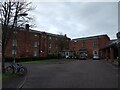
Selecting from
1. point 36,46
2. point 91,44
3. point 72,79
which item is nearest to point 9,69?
point 72,79

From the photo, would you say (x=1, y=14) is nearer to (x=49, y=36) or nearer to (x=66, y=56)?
(x=66, y=56)

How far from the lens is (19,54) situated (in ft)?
197

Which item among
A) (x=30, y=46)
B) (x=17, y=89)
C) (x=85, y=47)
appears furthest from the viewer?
(x=85, y=47)

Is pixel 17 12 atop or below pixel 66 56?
atop

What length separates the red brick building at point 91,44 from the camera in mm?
79625

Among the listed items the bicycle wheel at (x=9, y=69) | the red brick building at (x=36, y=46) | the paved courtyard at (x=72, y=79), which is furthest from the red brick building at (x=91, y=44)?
the bicycle wheel at (x=9, y=69)

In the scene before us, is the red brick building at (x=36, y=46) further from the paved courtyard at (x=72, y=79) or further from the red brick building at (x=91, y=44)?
the paved courtyard at (x=72, y=79)

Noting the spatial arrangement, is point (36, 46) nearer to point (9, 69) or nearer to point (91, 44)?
point (91, 44)

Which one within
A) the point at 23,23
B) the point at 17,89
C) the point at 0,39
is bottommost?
the point at 17,89

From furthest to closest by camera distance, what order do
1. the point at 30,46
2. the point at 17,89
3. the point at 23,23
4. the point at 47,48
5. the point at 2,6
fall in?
1. the point at 47,48
2. the point at 30,46
3. the point at 23,23
4. the point at 2,6
5. the point at 17,89

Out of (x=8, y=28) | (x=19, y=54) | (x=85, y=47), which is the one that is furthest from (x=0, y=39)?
(x=85, y=47)

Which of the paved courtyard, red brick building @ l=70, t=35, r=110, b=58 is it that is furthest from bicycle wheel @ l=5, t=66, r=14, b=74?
red brick building @ l=70, t=35, r=110, b=58

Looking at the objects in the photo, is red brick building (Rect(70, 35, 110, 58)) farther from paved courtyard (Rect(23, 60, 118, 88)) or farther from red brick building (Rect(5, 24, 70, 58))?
paved courtyard (Rect(23, 60, 118, 88))

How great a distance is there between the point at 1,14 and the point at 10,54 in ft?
139
